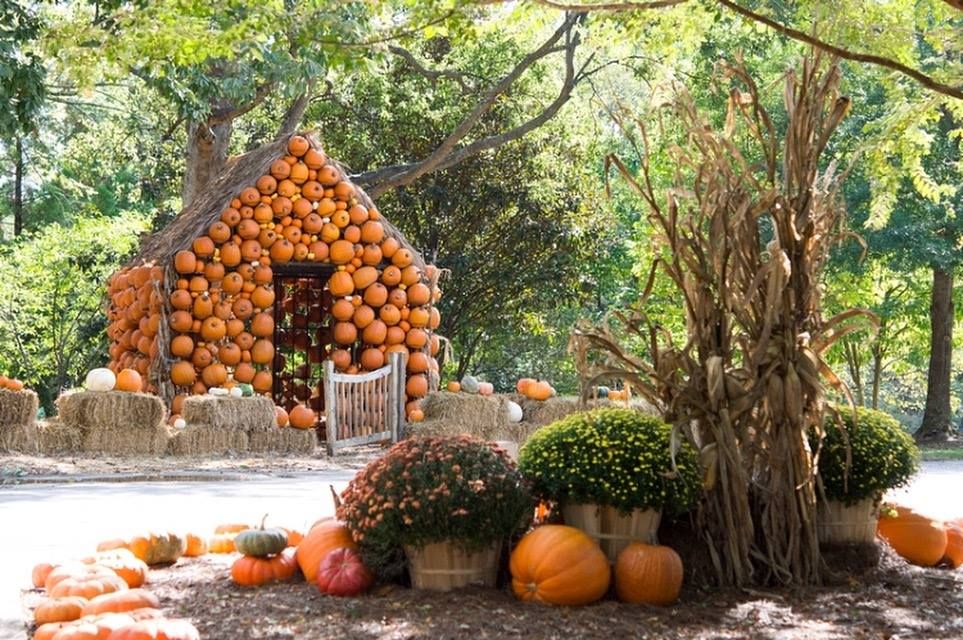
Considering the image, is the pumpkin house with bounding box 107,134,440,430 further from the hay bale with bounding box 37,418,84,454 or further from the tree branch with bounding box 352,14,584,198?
the tree branch with bounding box 352,14,584,198

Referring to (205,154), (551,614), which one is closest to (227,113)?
(205,154)

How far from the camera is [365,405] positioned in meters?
15.7

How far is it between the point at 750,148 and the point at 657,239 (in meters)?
18.6

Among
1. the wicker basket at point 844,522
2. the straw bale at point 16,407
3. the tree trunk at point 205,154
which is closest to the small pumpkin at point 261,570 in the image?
the wicker basket at point 844,522

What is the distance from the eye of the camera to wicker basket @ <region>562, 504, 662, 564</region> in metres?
5.22

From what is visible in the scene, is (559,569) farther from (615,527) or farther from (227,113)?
(227,113)

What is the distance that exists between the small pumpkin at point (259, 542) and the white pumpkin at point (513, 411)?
11.3 m

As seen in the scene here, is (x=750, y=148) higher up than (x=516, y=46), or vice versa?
(x=516, y=46)

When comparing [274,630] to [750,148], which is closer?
[274,630]

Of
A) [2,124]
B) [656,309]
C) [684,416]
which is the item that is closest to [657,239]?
[684,416]

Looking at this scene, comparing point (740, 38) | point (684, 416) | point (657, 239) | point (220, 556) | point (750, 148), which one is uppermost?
point (740, 38)

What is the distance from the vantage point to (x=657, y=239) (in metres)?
6.03

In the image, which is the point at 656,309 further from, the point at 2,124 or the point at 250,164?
the point at 2,124

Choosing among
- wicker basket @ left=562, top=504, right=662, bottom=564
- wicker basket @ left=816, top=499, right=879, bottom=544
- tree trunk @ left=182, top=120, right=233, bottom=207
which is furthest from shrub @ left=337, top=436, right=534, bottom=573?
tree trunk @ left=182, top=120, right=233, bottom=207
